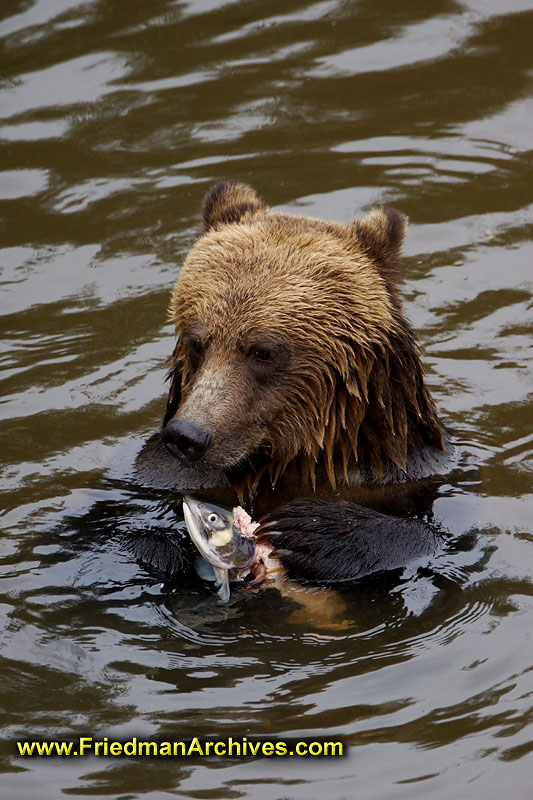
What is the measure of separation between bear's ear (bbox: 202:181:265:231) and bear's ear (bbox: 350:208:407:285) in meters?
0.74

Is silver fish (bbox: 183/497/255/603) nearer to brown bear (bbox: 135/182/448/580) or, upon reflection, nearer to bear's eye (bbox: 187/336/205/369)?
brown bear (bbox: 135/182/448/580)

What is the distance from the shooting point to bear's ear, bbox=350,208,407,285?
24.3 feet

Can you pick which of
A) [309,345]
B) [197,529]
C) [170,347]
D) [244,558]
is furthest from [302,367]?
[170,347]

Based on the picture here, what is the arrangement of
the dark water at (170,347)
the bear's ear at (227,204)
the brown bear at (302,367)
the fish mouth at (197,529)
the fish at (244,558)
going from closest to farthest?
the dark water at (170,347) < the fish mouth at (197,529) < the fish at (244,558) < the brown bear at (302,367) < the bear's ear at (227,204)

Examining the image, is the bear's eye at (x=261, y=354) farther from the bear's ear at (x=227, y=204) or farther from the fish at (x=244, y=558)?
the bear's ear at (x=227, y=204)

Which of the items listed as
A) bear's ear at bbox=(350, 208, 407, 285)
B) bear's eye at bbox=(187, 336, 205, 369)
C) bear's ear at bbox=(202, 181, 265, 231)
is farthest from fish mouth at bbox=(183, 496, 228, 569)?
bear's ear at bbox=(202, 181, 265, 231)

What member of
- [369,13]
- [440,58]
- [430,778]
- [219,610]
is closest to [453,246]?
[440,58]

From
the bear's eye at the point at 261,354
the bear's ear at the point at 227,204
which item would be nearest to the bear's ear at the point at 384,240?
the bear's ear at the point at 227,204

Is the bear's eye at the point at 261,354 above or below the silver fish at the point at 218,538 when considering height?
above

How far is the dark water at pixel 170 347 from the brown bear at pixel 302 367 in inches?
20.2

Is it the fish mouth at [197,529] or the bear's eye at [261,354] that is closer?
the fish mouth at [197,529]

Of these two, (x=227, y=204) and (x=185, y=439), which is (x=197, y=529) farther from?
(x=227, y=204)

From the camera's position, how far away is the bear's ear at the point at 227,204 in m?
7.75

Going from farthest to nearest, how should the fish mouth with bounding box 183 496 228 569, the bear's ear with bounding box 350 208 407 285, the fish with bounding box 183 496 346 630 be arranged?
the bear's ear with bounding box 350 208 407 285
the fish with bounding box 183 496 346 630
the fish mouth with bounding box 183 496 228 569
